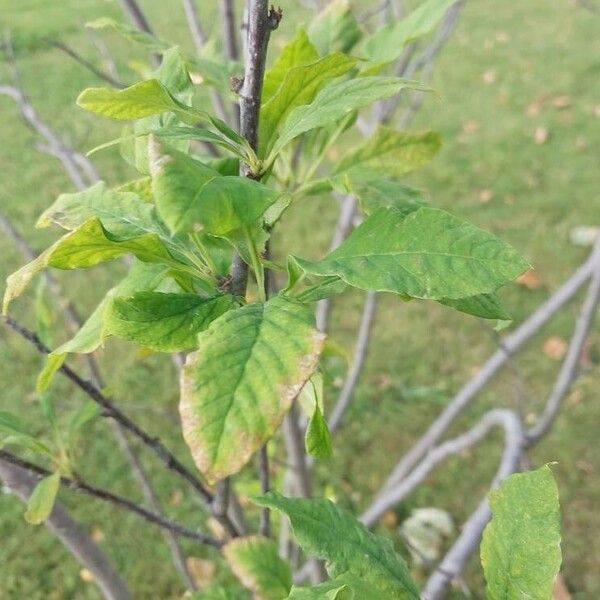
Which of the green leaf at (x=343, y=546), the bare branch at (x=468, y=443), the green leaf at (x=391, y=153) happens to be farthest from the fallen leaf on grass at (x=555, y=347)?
the green leaf at (x=343, y=546)

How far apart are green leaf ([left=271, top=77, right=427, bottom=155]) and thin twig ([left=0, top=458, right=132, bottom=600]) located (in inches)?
27.0

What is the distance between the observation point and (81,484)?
1040 millimetres

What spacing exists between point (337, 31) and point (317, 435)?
695 mm

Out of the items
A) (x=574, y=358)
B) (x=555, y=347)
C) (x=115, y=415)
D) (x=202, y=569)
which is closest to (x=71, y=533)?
(x=115, y=415)

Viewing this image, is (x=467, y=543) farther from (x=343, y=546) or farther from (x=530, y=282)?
(x=530, y=282)

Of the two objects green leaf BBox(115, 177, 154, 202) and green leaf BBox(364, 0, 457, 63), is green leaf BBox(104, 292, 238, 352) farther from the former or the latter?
green leaf BBox(364, 0, 457, 63)

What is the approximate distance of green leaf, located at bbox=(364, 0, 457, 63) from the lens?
2.84ft

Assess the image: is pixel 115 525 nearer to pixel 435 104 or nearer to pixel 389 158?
pixel 389 158

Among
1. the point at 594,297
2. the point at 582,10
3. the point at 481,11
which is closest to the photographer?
the point at 594,297

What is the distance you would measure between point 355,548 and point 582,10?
6963mm

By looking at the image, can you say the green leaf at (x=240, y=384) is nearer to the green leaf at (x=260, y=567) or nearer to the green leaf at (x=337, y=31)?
the green leaf at (x=260, y=567)

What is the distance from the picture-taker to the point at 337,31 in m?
1.06

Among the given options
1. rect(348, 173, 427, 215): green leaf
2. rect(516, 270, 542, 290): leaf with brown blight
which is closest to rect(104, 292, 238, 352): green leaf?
rect(348, 173, 427, 215): green leaf

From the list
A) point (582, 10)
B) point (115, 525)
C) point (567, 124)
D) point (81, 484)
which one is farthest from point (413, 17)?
point (582, 10)
